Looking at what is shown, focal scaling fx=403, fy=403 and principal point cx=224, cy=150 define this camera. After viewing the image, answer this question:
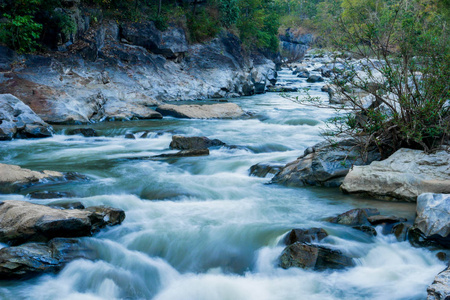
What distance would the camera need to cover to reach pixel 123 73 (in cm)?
1939

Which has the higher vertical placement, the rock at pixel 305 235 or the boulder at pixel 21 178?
the rock at pixel 305 235

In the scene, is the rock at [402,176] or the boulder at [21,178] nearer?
the rock at [402,176]

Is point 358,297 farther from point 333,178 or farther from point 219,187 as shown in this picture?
point 219,187

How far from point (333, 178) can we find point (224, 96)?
55.6ft

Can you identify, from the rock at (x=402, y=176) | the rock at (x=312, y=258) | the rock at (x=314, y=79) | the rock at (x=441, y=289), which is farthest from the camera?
the rock at (x=314, y=79)

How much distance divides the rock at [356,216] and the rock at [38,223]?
3.39m

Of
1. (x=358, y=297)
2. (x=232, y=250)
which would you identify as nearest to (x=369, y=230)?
(x=358, y=297)

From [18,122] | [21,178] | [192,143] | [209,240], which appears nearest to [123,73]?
[18,122]

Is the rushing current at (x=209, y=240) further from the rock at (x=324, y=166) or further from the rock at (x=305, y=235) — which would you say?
the rock at (x=324, y=166)

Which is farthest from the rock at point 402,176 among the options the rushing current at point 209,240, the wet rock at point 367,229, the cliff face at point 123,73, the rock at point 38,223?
the cliff face at point 123,73

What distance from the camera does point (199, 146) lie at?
35.5ft

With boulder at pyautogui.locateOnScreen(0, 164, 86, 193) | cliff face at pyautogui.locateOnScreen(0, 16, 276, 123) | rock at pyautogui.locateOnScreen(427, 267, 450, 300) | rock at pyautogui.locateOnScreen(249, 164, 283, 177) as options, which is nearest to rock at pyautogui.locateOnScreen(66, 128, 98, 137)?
cliff face at pyautogui.locateOnScreen(0, 16, 276, 123)

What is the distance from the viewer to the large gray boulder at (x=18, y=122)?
38.0ft

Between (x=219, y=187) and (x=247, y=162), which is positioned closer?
(x=219, y=187)
